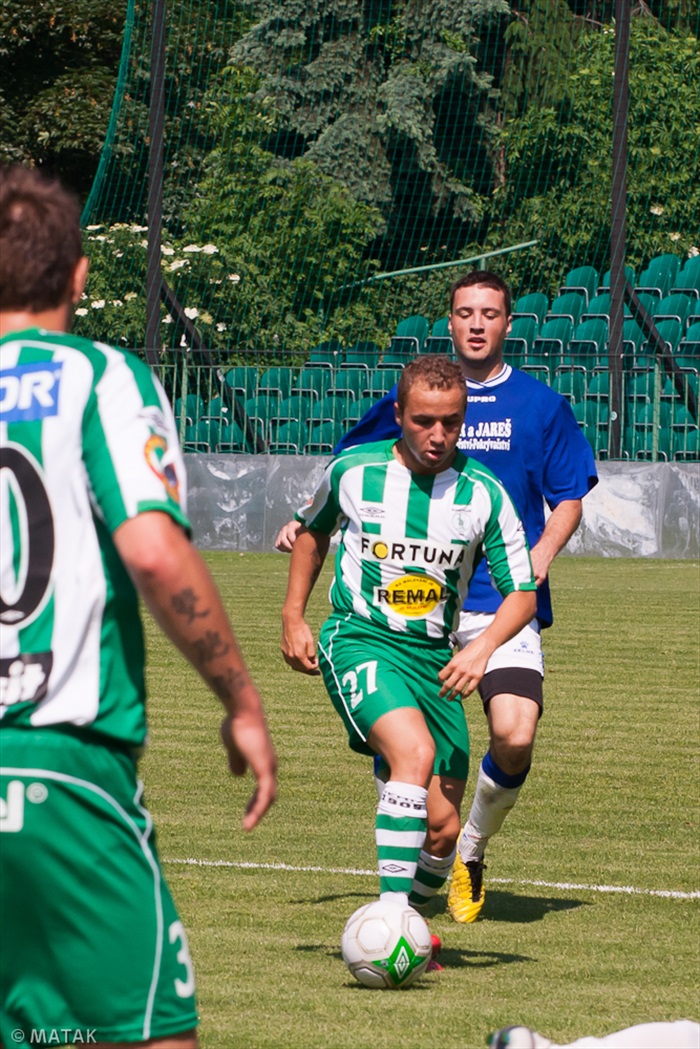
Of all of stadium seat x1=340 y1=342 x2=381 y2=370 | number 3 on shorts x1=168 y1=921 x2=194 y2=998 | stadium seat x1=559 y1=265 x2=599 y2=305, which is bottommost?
stadium seat x1=340 y1=342 x2=381 y2=370

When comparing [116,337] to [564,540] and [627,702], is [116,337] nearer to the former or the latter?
[627,702]

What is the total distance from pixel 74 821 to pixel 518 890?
13.3 ft

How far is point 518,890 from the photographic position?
6500 mm

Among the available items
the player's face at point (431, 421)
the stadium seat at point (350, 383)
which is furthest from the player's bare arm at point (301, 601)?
the stadium seat at point (350, 383)

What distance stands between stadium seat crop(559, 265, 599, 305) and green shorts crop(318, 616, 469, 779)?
20.3m

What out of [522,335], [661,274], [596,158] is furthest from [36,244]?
[661,274]

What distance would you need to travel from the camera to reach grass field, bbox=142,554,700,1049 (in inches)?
190

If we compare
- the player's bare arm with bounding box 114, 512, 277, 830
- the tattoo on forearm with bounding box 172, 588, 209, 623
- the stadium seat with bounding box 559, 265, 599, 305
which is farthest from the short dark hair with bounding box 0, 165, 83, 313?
the stadium seat with bounding box 559, 265, 599, 305

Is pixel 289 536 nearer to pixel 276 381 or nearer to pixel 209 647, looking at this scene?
pixel 209 647

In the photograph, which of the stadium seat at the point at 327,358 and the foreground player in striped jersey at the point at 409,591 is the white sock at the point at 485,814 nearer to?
the foreground player in striped jersey at the point at 409,591

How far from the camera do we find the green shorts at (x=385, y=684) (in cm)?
533

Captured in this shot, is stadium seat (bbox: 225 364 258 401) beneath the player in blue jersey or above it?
beneath

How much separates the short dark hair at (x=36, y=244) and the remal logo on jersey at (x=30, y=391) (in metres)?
0.11

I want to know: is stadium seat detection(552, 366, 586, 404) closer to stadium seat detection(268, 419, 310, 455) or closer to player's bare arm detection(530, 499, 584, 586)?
stadium seat detection(268, 419, 310, 455)
